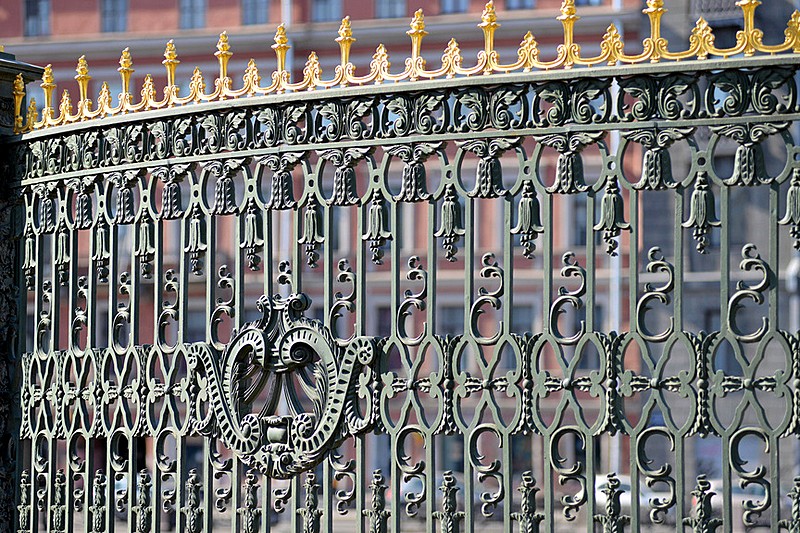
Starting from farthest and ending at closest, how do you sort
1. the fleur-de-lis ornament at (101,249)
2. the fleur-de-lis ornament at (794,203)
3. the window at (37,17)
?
the window at (37,17)
the fleur-de-lis ornament at (101,249)
the fleur-de-lis ornament at (794,203)

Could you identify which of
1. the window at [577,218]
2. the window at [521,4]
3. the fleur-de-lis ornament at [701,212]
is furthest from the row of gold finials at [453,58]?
the window at [521,4]

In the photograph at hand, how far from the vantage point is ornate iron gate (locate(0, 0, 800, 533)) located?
4418 millimetres

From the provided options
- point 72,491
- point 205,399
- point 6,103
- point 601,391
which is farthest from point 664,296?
point 6,103

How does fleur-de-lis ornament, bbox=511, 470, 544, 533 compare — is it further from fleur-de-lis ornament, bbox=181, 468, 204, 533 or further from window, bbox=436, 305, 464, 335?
window, bbox=436, 305, 464, 335

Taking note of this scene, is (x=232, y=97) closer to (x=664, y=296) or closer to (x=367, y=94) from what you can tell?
(x=367, y=94)

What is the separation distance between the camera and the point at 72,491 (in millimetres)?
5672

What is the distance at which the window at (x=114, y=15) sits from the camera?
90.2 feet

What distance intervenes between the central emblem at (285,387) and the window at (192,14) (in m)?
22.4

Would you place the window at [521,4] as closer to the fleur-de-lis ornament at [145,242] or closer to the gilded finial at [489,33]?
the fleur-de-lis ornament at [145,242]

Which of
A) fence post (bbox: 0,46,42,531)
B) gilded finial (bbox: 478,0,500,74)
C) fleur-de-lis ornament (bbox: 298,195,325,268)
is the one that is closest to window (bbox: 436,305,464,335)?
fence post (bbox: 0,46,42,531)

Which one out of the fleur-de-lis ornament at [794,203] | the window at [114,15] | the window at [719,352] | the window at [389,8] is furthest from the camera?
the window at [114,15]

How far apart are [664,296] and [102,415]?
2334mm

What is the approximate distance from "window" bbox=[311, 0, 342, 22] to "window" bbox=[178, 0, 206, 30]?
213cm

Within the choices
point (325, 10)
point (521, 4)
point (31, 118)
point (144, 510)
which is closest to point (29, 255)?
point (31, 118)
